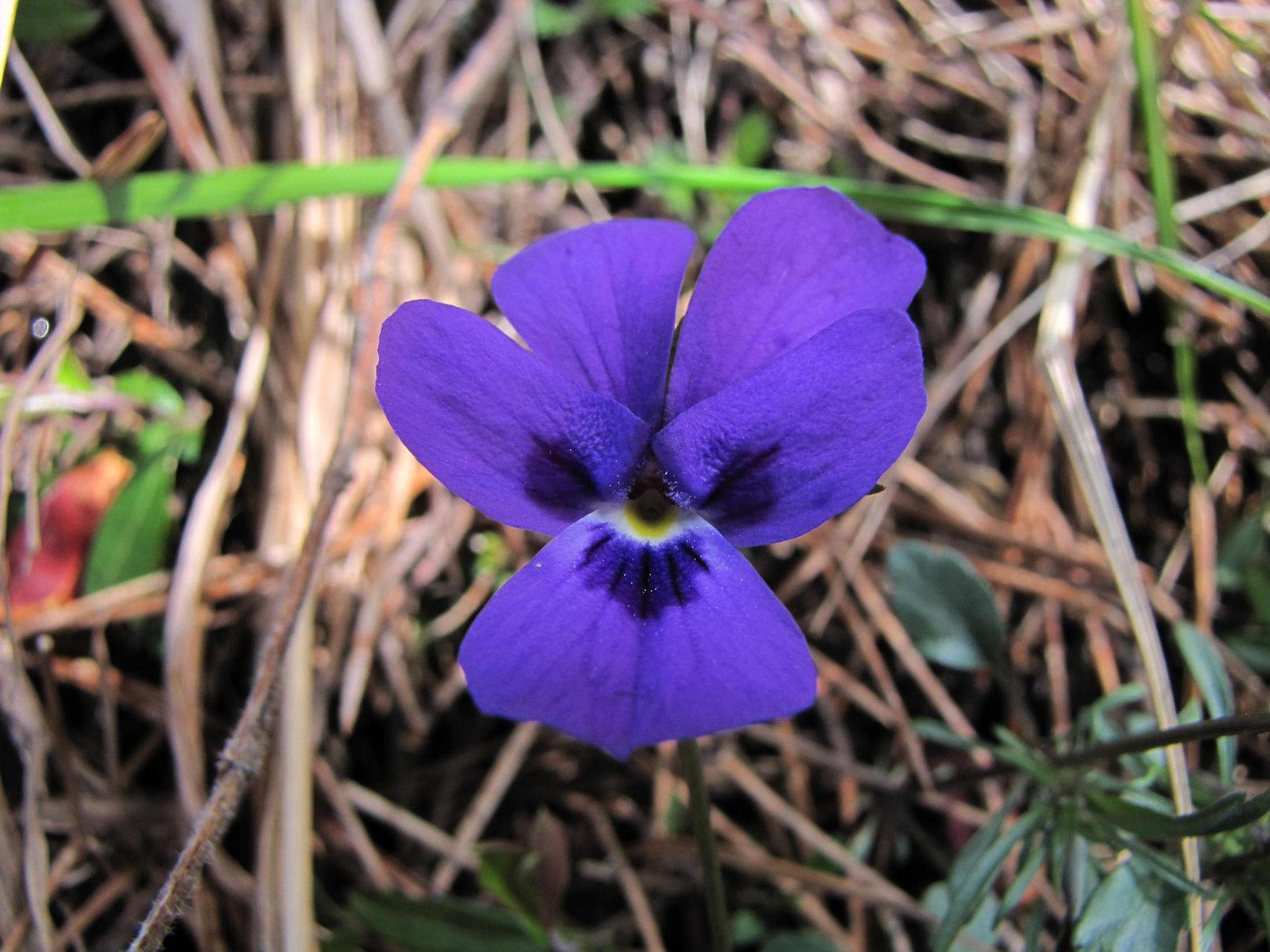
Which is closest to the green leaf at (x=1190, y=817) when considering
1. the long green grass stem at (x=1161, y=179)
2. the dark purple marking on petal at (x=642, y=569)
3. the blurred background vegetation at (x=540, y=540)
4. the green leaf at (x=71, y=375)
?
the blurred background vegetation at (x=540, y=540)

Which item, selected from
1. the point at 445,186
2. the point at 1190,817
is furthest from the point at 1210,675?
the point at 445,186

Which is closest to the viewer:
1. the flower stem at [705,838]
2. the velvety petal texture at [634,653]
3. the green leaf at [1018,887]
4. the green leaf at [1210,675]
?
the velvety petal texture at [634,653]

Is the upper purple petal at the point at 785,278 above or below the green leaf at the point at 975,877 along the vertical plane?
above

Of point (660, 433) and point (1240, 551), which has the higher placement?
point (660, 433)

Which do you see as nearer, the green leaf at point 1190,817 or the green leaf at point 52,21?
the green leaf at point 1190,817

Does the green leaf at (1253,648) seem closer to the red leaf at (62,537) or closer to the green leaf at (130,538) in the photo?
the green leaf at (130,538)

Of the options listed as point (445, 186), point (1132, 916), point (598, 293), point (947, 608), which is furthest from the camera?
point (445, 186)

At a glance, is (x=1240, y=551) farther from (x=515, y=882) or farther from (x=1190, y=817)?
(x=515, y=882)

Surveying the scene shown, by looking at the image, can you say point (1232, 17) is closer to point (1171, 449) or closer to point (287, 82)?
point (1171, 449)
